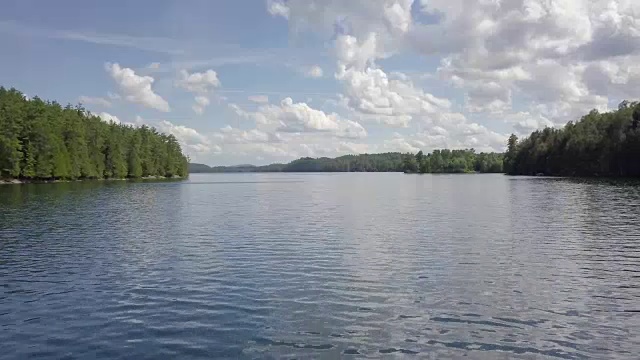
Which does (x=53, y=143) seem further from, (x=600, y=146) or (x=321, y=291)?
(x=600, y=146)

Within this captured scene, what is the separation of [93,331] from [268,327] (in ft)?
18.9

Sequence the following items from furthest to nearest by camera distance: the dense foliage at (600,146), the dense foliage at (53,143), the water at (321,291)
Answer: the dense foliage at (600,146)
the dense foliage at (53,143)
the water at (321,291)

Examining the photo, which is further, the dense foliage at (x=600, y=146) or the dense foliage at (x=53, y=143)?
the dense foliage at (x=600, y=146)

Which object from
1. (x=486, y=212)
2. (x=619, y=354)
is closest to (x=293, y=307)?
(x=619, y=354)

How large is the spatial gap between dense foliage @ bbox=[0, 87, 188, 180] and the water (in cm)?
9004

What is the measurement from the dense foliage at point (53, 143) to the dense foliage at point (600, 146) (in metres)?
152

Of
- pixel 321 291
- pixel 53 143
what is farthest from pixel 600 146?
pixel 321 291

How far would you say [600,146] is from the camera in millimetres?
161625

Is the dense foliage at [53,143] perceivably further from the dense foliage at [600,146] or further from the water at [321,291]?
the dense foliage at [600,146]

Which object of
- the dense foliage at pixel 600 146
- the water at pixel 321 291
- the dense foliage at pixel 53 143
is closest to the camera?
the water at pixel 321 291

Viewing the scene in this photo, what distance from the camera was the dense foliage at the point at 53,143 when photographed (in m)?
122

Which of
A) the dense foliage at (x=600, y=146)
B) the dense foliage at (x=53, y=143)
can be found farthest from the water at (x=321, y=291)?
the dense foliage at (x=600, y=146)

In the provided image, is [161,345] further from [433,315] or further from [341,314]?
[433,315]

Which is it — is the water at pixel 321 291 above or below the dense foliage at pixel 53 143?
below
